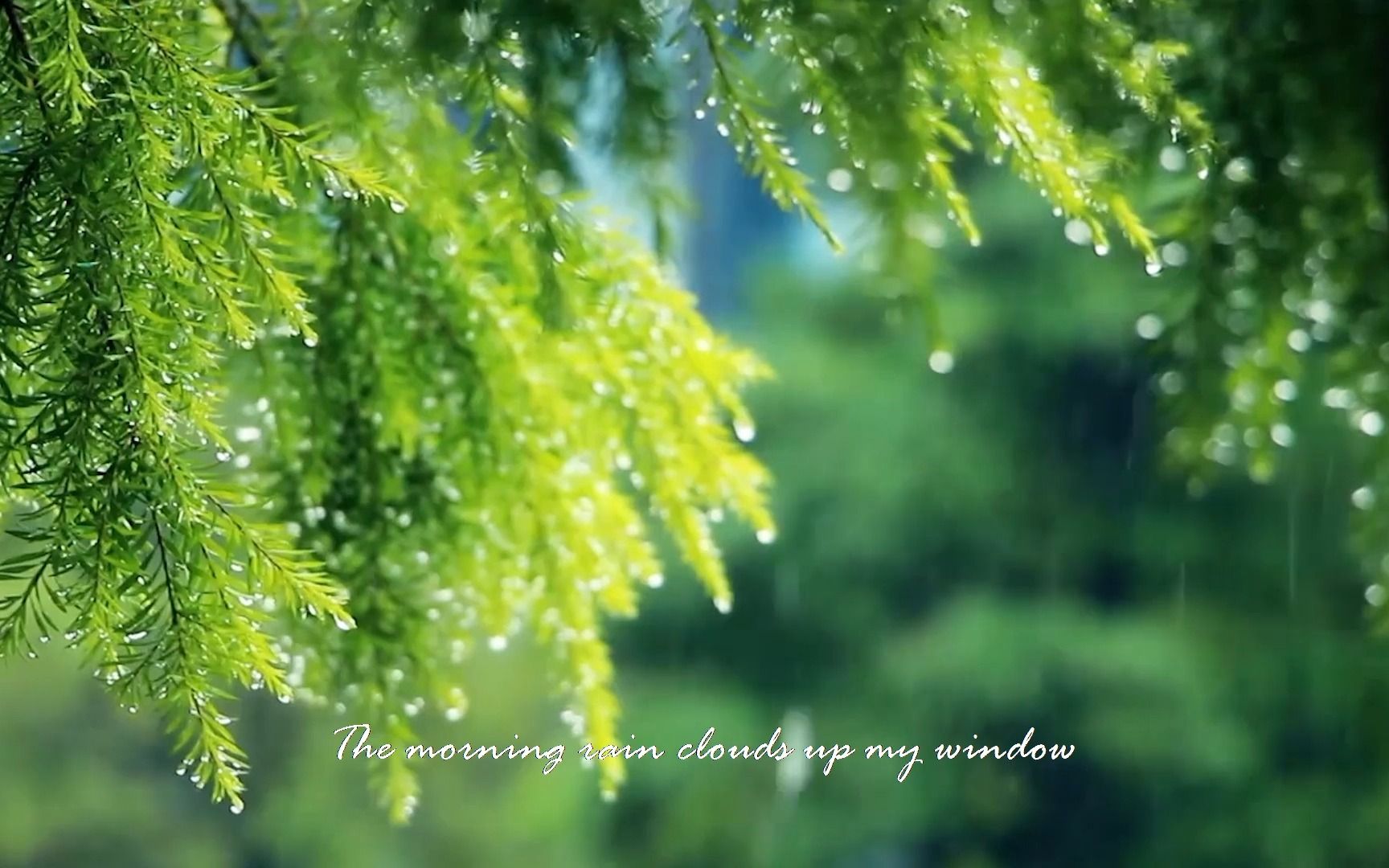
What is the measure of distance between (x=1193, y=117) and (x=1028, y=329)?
2.80m

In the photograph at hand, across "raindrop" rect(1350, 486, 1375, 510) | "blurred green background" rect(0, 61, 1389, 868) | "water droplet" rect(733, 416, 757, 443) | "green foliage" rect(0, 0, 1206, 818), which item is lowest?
"blurred green background" rect(0, 61, 1389, 868)

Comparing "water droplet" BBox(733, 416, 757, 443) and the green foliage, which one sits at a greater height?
the green foliage

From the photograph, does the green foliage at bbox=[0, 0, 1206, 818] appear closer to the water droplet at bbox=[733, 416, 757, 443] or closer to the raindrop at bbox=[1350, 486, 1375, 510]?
the water droplet at bbox=[733, 416, 757, 443]

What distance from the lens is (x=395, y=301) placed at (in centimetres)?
78

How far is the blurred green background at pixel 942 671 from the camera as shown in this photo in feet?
9.87

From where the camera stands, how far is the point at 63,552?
0.50 meters

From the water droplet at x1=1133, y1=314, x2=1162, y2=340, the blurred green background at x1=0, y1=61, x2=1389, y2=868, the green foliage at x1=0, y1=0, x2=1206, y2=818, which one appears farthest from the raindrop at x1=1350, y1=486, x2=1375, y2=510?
the blurred green background at x1=0, y1=61, x2=1389, y2=868

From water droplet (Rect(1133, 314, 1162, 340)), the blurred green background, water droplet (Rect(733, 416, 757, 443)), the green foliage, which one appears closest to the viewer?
the green foliage

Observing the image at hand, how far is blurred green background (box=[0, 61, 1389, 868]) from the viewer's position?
301cm

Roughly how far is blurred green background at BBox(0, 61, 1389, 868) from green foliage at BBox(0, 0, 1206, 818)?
83.7 inches

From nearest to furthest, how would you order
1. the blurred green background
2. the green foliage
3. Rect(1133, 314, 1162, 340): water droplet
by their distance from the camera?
the green foliage → Rect(1133, 314, 1162, 340): water droplet → the blurred green background

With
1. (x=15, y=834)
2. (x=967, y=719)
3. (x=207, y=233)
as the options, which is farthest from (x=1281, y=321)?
(x=15, y=834)

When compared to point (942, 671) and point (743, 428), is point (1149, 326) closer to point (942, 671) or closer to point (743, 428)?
point (743, 428)

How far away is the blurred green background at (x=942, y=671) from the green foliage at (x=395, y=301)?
2125 mm
